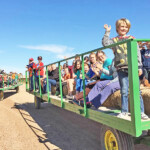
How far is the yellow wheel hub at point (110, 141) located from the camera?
2904mm

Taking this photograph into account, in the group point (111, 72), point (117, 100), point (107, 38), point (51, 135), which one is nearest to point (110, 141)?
point (117, 100)

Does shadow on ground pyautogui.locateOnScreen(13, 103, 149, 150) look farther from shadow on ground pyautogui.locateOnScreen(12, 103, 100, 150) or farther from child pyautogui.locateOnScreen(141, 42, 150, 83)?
child pyautogui.locateOnScreen(141, 42, 150, 83)

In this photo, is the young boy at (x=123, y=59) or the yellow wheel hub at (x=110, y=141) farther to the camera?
the yellow wheel hub at (x=110, y=141)

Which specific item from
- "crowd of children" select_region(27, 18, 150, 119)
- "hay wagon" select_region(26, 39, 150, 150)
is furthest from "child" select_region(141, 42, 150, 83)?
"hay wagon" select_region(26, 39, 150, 150)

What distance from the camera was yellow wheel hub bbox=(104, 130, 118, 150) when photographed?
2904 millimetres

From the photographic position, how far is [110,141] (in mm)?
3010

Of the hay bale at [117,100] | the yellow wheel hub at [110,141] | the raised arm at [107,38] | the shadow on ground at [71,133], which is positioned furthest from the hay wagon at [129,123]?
the shadow on ground at [71,133]

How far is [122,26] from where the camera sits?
2.72m

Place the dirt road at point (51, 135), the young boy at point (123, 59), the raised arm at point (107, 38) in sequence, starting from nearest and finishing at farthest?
the young boy at point (123, 59), the raised arm at point (107, 38), the dirt road at point (51, 135)

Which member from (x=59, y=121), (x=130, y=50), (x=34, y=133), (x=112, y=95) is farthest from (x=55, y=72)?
(x=130, y=50)

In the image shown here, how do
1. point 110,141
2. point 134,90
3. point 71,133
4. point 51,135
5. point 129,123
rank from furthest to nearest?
point 71,133 → point 51,135 → point 110,141 → point 129,123 → point 134,90

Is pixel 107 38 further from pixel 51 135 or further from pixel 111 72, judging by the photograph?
pixel 51 135

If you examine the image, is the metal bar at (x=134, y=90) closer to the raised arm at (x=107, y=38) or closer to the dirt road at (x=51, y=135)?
the raised arm at (x=107, y=38)

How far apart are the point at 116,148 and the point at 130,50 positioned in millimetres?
1505
